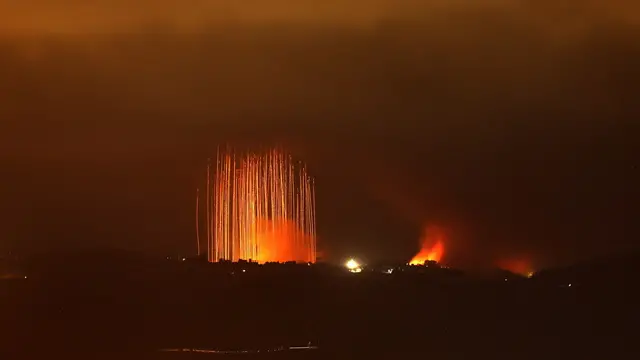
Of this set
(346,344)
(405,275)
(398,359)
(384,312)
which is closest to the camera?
(398,359)

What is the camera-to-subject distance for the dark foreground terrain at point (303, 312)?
838 inches

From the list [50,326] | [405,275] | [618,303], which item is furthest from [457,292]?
[50,326]

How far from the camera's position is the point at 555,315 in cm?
2552

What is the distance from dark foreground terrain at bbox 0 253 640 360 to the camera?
21281 mm

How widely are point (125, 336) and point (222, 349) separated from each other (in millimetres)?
2629

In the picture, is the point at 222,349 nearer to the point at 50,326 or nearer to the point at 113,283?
the point at 50,326

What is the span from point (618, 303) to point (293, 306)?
34.2 feet

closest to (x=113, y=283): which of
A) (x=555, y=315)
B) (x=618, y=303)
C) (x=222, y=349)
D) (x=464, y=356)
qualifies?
(x=222, y=349)

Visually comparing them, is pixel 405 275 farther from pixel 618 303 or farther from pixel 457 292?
pixel 618 303

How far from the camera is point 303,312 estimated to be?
24984 millimetres

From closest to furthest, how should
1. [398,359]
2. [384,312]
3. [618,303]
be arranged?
[398,359]
[384,312]
[618,303]

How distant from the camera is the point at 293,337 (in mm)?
22453

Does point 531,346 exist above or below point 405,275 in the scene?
below

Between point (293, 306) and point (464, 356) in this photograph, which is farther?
point (293, 306)
